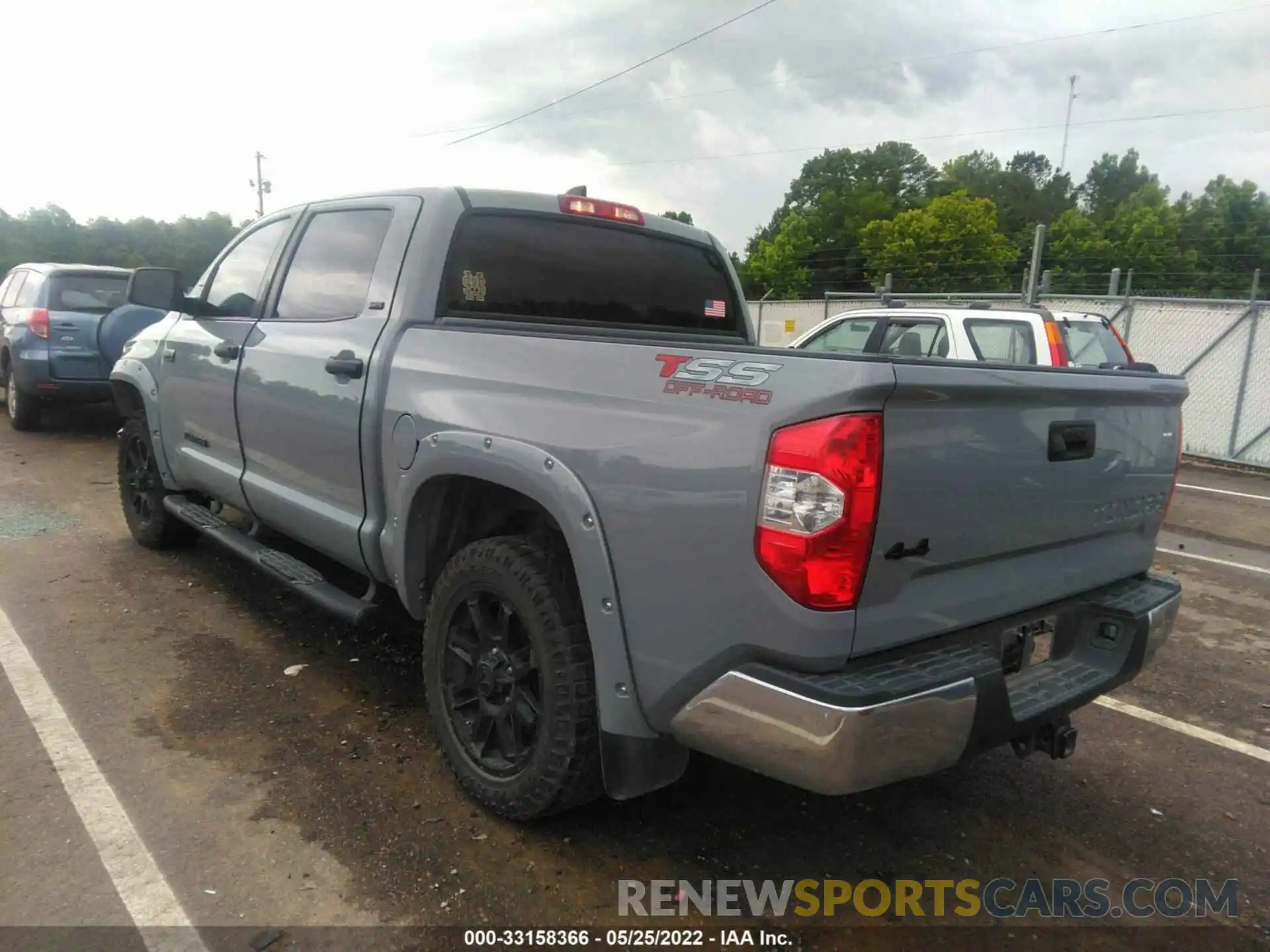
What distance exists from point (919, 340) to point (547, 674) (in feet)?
20.7

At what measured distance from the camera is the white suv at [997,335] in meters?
7.28

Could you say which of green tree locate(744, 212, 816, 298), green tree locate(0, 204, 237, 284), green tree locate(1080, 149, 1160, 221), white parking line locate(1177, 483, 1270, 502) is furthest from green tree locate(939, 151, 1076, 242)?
white parking line locate(1177, 483, 1270, 502)

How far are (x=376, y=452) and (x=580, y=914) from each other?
1.65m

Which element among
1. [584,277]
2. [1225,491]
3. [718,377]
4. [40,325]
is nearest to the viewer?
[718,377]

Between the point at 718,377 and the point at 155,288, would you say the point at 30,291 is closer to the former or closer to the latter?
the point at 155,288

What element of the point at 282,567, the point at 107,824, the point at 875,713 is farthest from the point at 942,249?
the point at 107,824

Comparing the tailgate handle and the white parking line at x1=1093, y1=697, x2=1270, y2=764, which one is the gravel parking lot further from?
the tailgate handle

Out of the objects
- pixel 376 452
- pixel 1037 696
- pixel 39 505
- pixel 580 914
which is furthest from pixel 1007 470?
pixel 39 505

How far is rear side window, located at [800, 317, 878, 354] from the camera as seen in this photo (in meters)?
8.54

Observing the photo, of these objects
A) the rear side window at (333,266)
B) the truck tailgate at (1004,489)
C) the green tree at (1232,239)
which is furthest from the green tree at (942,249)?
the truck tailgate at (1004,489)

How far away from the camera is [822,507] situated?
6.19 feet

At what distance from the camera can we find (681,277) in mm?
4023

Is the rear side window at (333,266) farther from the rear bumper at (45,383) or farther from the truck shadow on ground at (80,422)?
the truck shadow on ground at (80,422)

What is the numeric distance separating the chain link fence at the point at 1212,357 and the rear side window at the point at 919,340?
2.66m
